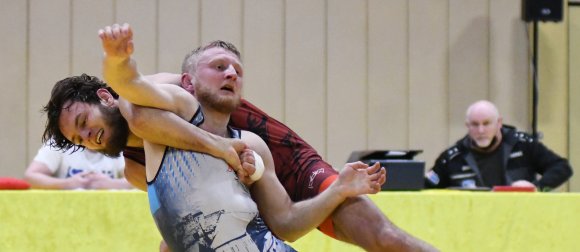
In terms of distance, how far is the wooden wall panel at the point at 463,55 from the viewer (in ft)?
18.2

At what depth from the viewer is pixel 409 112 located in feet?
18.1

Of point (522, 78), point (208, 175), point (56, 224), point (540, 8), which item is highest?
point (540, 8)

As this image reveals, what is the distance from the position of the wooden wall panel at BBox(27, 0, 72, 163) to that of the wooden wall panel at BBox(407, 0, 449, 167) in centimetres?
202

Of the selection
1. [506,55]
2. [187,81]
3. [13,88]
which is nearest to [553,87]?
[506,55]

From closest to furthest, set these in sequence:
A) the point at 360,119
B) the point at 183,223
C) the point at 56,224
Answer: the point at 183,223, the point at 56,224, the point at 360,119

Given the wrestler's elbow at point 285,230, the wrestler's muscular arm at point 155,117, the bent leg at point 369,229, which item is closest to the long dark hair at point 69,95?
the wrestler's muscular arm at point 155,117

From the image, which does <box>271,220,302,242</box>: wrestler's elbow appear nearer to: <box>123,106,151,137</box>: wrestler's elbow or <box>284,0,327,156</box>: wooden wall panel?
<box>123,106,151,137</box>: wrestler's elbow

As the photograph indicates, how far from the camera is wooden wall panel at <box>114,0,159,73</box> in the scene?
205 inches

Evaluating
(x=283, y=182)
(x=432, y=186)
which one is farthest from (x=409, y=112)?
(x=283, y=182)

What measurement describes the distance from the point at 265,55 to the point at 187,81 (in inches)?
110

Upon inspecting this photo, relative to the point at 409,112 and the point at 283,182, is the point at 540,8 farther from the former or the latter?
the point at 283,182

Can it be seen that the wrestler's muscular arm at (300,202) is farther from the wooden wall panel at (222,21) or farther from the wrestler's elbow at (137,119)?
the wooden wall panel at (222,21)

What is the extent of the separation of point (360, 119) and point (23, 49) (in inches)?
77.4

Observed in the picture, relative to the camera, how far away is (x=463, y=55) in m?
5.57
